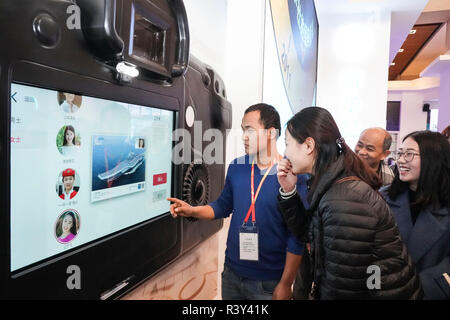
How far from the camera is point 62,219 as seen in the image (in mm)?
666

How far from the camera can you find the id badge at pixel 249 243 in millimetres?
1156

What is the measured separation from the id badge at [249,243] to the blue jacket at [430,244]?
2.05 feet

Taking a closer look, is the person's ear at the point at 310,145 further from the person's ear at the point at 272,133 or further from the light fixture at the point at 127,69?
the light fixture at the point at 127,69

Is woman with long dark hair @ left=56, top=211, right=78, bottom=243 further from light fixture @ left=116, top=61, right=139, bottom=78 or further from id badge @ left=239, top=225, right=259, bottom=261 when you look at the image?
id badge @ left=239, top=225, right=259, bottom=261

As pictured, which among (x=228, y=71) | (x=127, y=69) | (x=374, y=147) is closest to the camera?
(x=127, y=69)

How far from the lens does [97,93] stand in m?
0.72

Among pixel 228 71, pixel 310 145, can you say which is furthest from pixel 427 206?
pixel 228 71

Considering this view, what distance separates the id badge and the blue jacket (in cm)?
62

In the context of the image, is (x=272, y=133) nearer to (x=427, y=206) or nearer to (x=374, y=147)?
(x=427, y=206)

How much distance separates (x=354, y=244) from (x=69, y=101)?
769 millimetres

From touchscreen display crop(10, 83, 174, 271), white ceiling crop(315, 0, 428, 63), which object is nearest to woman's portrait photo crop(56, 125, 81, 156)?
touchscreen display crop(10, 83, 174, 271)

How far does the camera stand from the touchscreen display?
1.89 feet

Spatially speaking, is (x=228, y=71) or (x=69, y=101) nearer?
(x=69, y=101)

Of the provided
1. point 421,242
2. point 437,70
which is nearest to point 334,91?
point 437,70
